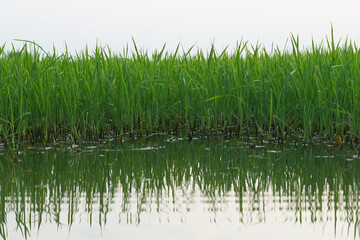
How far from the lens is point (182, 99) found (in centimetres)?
582

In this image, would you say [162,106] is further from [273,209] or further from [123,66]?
[273,209]

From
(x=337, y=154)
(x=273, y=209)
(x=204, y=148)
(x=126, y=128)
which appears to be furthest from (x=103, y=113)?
(x=273, y=209)

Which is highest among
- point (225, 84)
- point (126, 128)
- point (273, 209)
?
point (225, 84)

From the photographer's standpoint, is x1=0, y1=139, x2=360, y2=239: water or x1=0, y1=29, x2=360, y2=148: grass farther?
x1=0, y1=29, x2=360, y2=148: grass

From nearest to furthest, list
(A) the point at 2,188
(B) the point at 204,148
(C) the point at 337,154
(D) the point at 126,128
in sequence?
(A) the point at 2,188 → (C) the point at 337,154 → (B) the point at 204,148 → (D) the point at 126,128

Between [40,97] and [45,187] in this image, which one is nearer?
[45,187]

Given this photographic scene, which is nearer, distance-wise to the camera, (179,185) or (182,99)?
(179,185)

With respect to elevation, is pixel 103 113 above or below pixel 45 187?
above

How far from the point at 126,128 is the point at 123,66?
0.72 metres

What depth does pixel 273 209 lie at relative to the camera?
2934mm

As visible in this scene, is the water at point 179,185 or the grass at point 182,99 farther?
the grass at point 182,99

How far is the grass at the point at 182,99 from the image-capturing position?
511 cm

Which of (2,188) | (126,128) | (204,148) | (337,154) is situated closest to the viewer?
(2,188)

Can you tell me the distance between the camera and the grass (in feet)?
16.8
